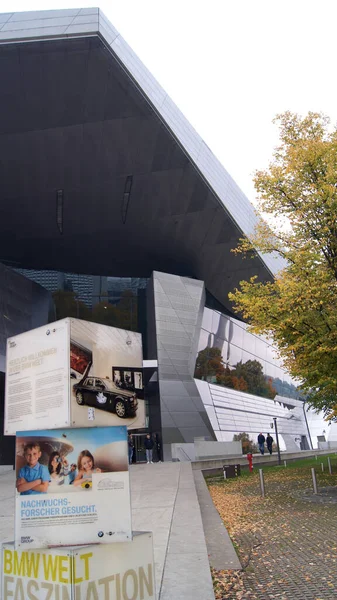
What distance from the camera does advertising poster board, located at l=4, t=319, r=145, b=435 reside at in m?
3.85

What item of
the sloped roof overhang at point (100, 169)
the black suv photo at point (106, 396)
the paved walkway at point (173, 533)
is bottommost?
the paved walkway at point (173, 533)

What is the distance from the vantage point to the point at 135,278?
37000 millimetres

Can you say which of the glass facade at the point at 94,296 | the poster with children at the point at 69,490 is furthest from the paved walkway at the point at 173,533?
the glass facade at the point at 94,296

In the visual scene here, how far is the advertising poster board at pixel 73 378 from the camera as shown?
385cm

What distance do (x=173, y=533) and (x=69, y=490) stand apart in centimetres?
392

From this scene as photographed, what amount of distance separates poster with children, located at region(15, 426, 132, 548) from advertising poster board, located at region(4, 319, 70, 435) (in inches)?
6.4

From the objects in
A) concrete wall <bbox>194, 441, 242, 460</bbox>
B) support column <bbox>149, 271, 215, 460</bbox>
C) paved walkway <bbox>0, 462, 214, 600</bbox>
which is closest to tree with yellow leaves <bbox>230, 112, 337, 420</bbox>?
paved walkway <bbox>0, 462, 214, 600</bbox>

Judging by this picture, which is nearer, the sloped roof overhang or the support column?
the sloped roof overhang

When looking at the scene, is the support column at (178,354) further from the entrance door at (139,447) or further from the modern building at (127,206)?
the entrance door at (139,447)

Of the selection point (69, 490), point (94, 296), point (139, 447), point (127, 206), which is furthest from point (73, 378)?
point (94, 296)

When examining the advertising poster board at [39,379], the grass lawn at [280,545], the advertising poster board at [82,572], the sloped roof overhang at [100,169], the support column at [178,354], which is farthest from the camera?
the support column at [178,354]

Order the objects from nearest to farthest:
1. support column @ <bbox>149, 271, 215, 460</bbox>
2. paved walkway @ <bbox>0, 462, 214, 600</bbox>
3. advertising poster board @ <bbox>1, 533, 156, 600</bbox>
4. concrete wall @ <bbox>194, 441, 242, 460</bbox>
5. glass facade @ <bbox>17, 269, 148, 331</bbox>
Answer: advertising poster board @ <bbox>1, 533, 156, 600</bbox> → paved walkway @ <bbox>0, 462, 214, 600</bbox> → concrete wall @ <bbox>194, 441, 242, 460</bbox> → support column @ <bbox>149, 271, 215, 460</bbox> → glass facade @ <bbox>17, 269, 148, 331</bbox>

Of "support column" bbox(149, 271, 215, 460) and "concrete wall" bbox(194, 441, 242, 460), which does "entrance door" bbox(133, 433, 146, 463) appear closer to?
"support column" bbox(149, 271, 215, 460)

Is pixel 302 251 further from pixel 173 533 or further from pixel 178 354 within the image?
pixel 178 354
